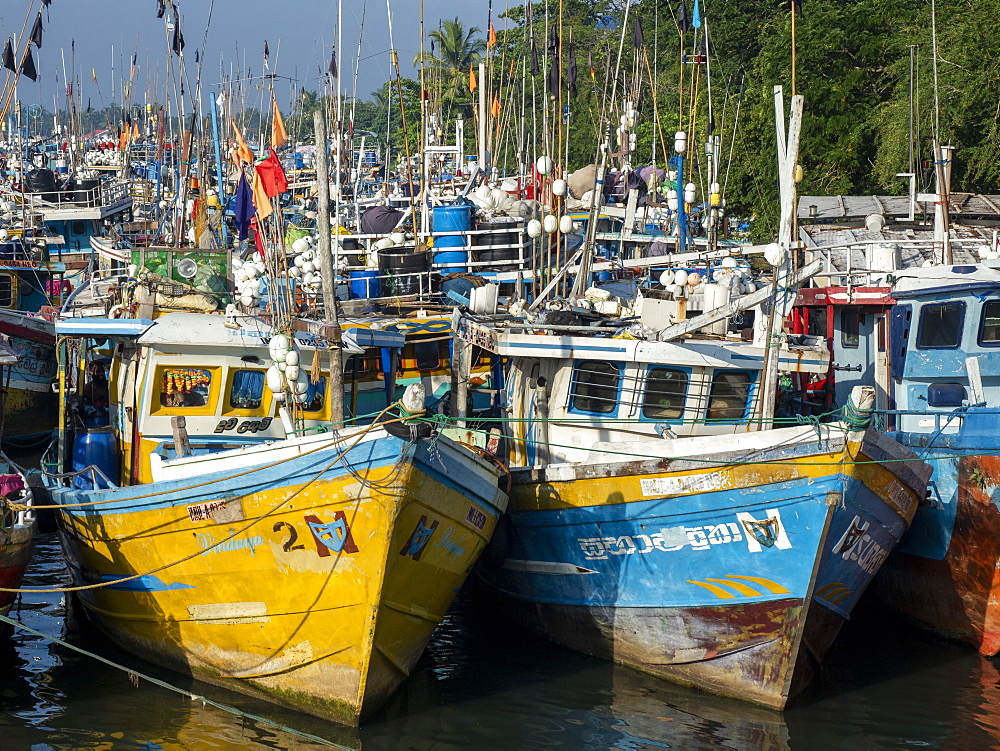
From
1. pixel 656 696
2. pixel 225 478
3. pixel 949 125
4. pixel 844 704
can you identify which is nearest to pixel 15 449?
pixel 225 478

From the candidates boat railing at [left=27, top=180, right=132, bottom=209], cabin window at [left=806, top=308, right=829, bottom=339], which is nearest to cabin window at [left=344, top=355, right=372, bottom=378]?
cabin window at [left=806, top=308, right=829, bottom=339]

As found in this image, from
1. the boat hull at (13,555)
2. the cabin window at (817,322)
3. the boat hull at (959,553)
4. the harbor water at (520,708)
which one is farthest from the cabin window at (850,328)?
the boat hull at (13,555)

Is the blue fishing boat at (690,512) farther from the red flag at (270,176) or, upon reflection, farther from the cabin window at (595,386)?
the red flag at (270,176)

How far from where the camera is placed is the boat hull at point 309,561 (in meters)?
9.49

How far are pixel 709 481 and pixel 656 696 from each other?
7.73ft

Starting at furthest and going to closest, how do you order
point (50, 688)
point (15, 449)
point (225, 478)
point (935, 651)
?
point (15, 449) → point (935, 651) → point (50, 688) → point (225, 478)

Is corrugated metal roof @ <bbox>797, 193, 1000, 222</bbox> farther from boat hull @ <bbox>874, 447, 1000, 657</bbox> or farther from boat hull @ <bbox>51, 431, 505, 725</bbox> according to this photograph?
boat hull @ <bbox>51, 431, 505, 725</bbox>

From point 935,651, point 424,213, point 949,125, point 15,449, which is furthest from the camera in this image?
point 949,125

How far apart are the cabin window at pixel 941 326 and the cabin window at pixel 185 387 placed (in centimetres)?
798

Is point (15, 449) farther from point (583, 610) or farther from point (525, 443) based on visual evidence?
point (583, 610)

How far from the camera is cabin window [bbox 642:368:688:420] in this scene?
A: 12.0m

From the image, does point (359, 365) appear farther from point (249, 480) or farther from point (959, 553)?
point (959, 553)

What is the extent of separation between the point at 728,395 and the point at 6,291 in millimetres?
18520

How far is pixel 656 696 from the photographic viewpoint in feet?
36.3
